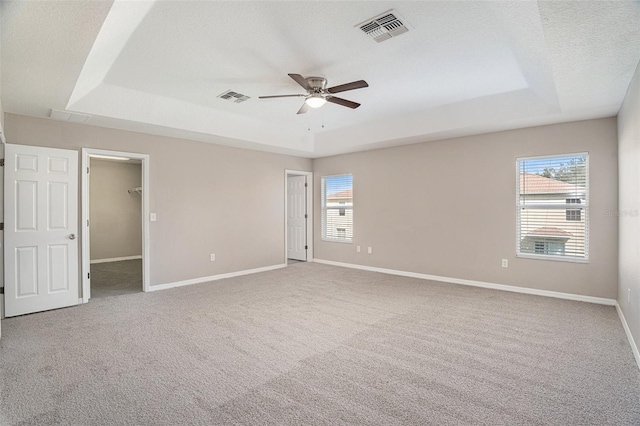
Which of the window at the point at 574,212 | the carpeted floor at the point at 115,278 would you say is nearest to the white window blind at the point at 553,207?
the window at the point at 574,212

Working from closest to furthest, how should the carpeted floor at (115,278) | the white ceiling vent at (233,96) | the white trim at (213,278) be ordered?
1. the white ceiling vent at (233,96)
2. the carpeted floor at (115,278)
3. the white trim at (213,278)

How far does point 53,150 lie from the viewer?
423 cm

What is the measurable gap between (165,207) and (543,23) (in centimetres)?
518

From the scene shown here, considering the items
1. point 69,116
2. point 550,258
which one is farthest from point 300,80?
point 550,258

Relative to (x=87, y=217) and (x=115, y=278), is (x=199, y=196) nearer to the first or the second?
(x=87, y=217)

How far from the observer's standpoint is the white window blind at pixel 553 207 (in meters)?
4.48

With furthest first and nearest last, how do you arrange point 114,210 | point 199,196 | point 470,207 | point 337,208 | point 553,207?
1. point 114,210
2. point 337,208
3. point 199,196
4. point 470,207
5. point 553,207

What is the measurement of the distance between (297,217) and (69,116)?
4.82 m

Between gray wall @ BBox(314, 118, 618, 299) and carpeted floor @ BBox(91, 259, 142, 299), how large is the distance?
400 centimetres

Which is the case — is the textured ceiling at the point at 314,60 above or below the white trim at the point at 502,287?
above

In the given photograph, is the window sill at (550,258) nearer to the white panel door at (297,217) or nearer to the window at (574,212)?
the window at (574,212)

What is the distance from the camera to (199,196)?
18.9 ft

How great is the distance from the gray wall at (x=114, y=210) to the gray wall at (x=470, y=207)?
5.30 metres

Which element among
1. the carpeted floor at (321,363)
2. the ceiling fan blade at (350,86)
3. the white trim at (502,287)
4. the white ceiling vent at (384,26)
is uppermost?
the white ceiling vent at (384,26)
